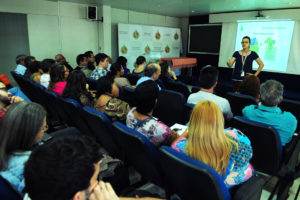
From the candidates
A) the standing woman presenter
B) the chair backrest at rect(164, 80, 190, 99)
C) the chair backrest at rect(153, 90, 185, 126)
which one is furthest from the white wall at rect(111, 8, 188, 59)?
the chair backrest at rect(153, 90, 185, 126)

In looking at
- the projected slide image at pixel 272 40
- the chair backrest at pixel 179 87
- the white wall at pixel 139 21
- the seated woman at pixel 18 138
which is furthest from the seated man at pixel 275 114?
the white wall at pixel 139 21

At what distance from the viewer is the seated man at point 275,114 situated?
2025 mm

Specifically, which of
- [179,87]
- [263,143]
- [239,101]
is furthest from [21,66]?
[263,143]

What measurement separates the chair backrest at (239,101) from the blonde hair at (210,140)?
4.86 feet

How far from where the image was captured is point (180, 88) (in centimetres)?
388

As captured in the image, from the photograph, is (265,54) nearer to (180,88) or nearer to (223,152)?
(180,88)

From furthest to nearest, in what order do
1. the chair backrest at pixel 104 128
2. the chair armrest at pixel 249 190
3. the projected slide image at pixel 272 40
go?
the projected slide image at pixel 272 40
the chair backrest at pixel 104 128
the chair armrest at pixel 249 190

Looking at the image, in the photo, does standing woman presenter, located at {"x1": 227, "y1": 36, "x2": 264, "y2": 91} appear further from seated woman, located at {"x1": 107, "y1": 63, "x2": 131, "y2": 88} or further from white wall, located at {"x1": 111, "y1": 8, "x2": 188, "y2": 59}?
white wall, located at {"x1": 111, "y1": 8, "x2": 188, "y2": 59}

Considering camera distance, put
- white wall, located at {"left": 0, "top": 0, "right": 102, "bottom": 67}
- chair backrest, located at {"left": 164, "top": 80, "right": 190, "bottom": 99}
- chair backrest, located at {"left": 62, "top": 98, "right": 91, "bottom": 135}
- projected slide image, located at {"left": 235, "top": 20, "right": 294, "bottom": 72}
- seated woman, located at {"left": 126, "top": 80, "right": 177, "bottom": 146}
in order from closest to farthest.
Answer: seated woman, located at {"left": 126, "top": 80, "right": 177, "bottom": 146} < chair backrest, located at {"left": 62, "top": 98, "right": 91, "bottom": 135} < chair backrest, located at {"left": 164, "top": 80, "right": 190, "bottom": 99} < white wall, located at {"left": 0, "top": 0, "right": 102, "bottom": 67} < projected slide image, located at {"left": 235, "top": 20, "right": 294, "bottom": 72}

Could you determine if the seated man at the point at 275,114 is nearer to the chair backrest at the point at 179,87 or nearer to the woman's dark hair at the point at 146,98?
the woman's dark hair at the point at 146,98

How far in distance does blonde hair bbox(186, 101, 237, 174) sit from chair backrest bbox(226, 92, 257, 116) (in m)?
1.48

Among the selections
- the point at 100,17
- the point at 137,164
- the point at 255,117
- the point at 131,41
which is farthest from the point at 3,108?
the point at 131,41

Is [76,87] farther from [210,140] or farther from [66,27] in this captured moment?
[66,27]

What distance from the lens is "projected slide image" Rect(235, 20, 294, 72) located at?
22.8 ft
